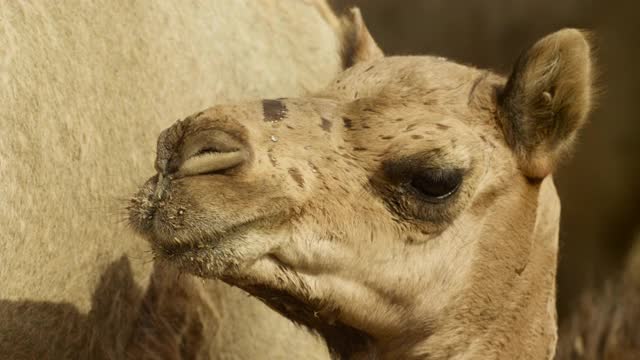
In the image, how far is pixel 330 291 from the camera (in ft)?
7.67

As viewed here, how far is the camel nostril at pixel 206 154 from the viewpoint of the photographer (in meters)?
2.07

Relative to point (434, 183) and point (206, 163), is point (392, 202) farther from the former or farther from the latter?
point (206, 163)

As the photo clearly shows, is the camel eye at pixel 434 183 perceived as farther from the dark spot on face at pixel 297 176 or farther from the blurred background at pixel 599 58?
the blurred background at pixel 599 58

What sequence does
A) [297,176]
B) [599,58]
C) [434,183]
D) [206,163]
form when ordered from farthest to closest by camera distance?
1. [599,58]
2. [434,183]
3. [297,176]
4. [206,163]

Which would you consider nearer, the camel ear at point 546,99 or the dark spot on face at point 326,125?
the dark spot on face at point 326,125

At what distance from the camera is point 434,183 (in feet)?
7.64

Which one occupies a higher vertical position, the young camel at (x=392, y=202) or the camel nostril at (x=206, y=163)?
the camel nostril at (x=206, y=163)

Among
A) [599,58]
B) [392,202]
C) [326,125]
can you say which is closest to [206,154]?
[326,125]

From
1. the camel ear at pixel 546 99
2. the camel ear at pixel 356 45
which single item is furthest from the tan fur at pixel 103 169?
the camel ear at pixel 546 99

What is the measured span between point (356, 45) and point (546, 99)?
597 mm

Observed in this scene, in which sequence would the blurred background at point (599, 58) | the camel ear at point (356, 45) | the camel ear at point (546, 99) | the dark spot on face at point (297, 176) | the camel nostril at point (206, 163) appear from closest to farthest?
the camel nostril at point (206, 163)
the dark spot on face at point (297, 176)
the camel ear at point (546, 99)
the camel ear at point (356, 45)
the blurred background at point (599, 58)

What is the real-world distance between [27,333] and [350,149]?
764mm

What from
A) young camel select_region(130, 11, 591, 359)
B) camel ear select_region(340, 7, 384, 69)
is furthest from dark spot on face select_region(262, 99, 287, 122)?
camel ear select_region(340, 7, 384, 69)

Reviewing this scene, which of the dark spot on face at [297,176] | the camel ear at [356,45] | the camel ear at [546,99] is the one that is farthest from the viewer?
the camel ear at [356,45]
